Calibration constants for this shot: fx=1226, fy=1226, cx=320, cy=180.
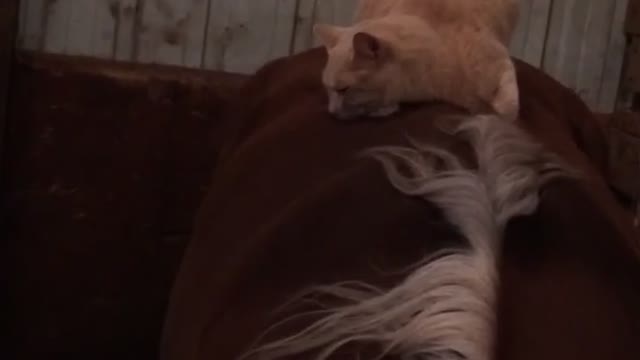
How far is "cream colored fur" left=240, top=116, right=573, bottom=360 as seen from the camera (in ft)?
2.97

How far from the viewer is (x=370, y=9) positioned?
1.56 meters

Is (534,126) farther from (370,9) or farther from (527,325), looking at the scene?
(527,325)

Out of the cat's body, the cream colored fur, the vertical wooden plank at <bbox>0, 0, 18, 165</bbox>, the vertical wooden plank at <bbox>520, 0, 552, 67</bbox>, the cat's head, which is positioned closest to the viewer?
the cream colored fur

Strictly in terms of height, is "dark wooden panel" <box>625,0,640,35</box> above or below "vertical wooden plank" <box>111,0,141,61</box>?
above

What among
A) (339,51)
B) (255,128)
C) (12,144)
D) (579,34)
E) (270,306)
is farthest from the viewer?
(579,34)

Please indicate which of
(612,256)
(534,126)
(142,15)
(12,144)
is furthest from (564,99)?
(12,144)

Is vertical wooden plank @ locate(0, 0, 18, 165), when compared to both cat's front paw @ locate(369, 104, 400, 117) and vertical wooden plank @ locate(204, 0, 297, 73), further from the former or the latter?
cat's front paw @ locate(369, 104, 400, 117)

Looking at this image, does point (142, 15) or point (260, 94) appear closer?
point (260, 94)

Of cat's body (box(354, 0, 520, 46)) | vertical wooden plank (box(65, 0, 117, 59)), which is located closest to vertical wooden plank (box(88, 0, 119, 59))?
vertical wooden plank (box(65, 0, 117, 59))

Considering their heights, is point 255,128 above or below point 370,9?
below

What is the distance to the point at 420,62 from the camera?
138 cm

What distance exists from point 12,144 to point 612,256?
1.09 meters

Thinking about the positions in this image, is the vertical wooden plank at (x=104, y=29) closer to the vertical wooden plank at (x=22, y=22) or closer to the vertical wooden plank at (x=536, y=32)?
the vertical wooden plank at (x=22, y=22)

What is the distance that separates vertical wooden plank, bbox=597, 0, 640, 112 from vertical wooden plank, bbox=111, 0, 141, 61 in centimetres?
79
